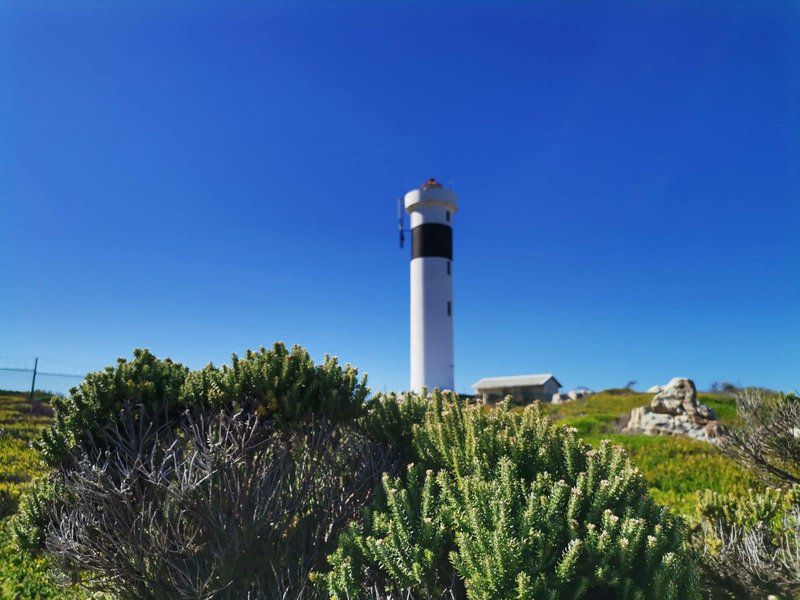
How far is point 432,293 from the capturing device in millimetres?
27234

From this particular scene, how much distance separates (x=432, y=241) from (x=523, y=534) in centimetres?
2473

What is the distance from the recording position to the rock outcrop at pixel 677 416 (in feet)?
62.4

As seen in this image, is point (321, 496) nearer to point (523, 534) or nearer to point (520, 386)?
point (523, 534)

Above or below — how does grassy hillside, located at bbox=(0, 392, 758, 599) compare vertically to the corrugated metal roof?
below

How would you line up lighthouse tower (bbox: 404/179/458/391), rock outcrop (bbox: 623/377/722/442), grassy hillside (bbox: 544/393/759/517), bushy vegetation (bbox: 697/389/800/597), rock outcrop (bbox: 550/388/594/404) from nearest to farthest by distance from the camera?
bushy vegetation (bbox: 697/389/800/597) < grassy hillside (bbox: 544/393/759/517) < rock outcrop (bbox: 623/377/722/442) < lighthouse tower (bbox: 404/179/458/391) < rock outcrop (bbox: 550/388/594/404)

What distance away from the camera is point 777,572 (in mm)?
4984

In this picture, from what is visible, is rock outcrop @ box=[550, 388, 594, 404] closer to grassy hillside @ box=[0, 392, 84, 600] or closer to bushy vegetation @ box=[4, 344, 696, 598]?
grassy hillside @ box=[0, 392, 84, 600]

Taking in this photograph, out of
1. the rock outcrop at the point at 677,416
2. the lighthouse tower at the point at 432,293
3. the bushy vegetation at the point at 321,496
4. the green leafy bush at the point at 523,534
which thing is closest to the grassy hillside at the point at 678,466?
the rock outcrop at the point at 677,416

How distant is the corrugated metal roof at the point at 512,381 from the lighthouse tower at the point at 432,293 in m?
15.9

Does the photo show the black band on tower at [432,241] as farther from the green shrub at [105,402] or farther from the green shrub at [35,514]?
the green shrub at [35,514]

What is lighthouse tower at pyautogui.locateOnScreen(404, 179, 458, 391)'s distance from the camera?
26984 mm

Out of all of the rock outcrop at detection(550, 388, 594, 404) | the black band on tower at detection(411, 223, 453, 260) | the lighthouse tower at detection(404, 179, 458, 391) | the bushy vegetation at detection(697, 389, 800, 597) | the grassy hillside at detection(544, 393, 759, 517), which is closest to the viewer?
the bushy vegetation at detection(697, 389, 800, 597)

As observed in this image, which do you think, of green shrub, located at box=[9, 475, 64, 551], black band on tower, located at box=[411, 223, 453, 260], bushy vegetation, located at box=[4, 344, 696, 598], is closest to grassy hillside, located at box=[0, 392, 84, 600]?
bushy vegetation, located at box=[4, 344, 696, 598]

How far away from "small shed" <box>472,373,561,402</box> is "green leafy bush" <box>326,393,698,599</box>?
3487cm
